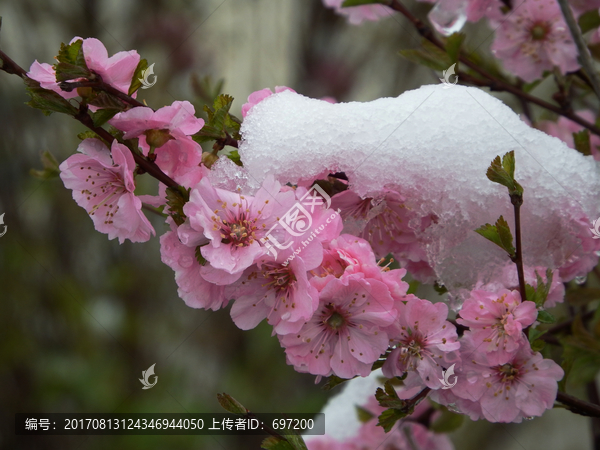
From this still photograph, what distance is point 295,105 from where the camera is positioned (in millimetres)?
519

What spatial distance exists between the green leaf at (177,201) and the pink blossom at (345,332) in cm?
14

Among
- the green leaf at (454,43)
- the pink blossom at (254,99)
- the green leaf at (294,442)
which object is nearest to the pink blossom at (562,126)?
the green leaf at (454,43)

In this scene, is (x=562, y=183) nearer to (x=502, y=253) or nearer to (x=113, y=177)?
(x=502, y=253)

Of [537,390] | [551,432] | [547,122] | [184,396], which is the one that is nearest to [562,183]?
[537,390]

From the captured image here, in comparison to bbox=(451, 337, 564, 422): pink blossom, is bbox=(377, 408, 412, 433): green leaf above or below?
below

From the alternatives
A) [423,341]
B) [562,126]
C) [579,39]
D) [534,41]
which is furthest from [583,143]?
[562,126]

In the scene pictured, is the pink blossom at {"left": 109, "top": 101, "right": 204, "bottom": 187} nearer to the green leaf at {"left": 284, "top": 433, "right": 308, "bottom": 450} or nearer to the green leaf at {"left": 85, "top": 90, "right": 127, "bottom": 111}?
the green leaf at {"left": 85, "top": 90, "right": 127, "bottom": 111}

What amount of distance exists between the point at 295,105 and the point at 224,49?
154cm

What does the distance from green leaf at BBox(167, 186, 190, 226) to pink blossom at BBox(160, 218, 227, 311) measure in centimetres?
1

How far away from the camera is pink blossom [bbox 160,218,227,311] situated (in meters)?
0.45

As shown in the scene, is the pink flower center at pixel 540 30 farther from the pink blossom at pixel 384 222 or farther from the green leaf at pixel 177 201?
the green leaf at pixel 177 201

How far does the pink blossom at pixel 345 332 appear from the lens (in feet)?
1.43

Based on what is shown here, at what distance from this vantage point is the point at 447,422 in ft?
2.80

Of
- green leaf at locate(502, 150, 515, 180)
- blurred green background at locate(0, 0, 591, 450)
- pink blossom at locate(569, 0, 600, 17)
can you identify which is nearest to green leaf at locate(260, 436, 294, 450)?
green leaf at locate(502, 150, 515, 180)
